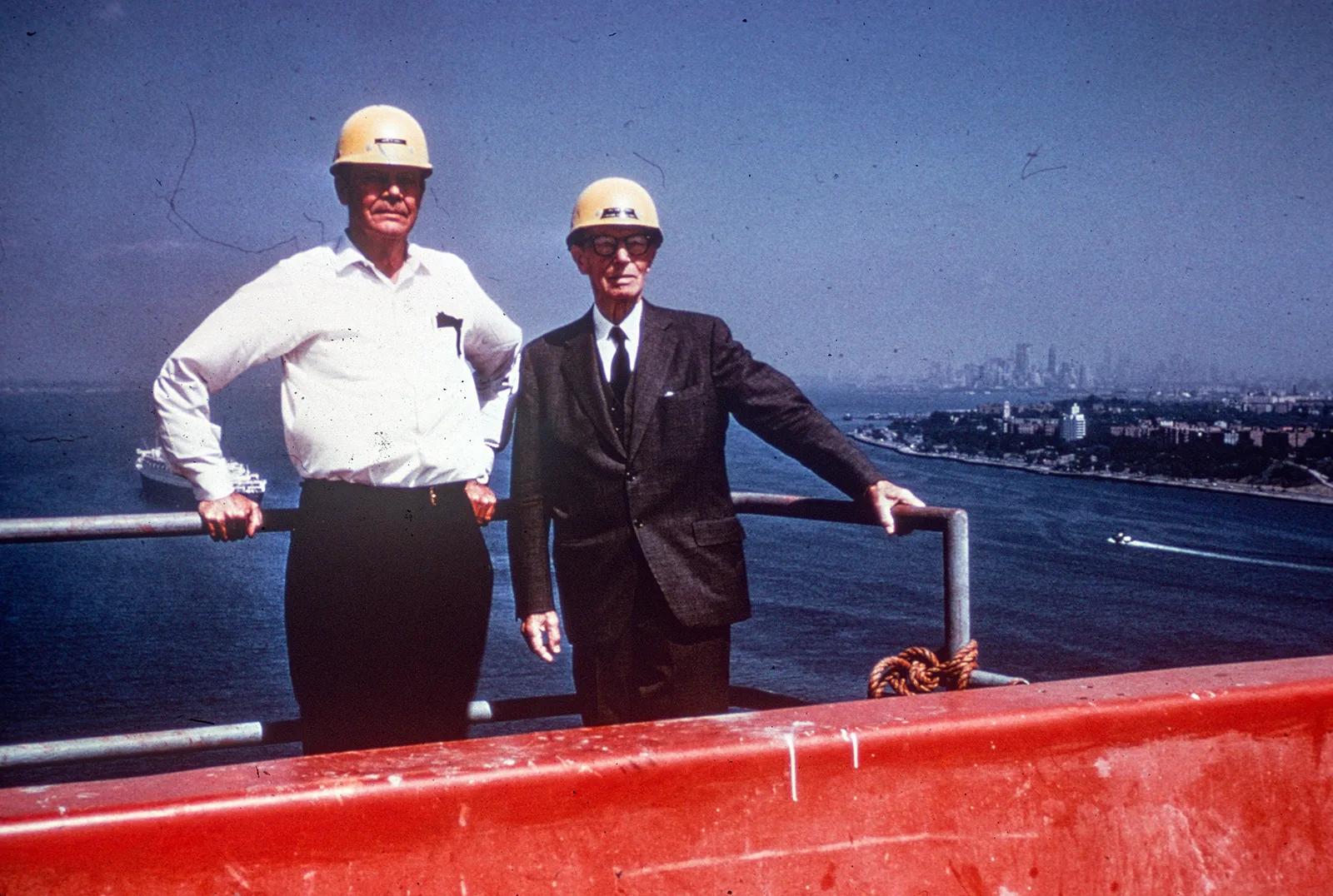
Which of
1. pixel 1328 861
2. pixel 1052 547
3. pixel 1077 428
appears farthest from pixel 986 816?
pixel 1077 428

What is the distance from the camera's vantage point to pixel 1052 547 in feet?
227

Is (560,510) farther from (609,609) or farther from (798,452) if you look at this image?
(798,452)

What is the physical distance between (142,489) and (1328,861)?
9196 centimetres

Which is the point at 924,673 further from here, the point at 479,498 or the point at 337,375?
the point at 337,375

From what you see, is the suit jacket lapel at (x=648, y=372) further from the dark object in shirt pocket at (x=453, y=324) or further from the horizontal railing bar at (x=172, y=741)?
the horizontal railing bar at (x=172, y=741)

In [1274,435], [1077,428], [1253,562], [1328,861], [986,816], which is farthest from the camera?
[1077,428]

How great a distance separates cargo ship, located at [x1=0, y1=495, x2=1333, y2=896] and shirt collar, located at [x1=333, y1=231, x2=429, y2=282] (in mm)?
1173

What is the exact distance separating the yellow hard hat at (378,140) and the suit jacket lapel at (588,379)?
0.50 metres

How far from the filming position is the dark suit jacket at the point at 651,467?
2.41 m

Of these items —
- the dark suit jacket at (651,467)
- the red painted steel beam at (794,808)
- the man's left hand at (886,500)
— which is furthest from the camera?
the dark suit jacket at (651,467)

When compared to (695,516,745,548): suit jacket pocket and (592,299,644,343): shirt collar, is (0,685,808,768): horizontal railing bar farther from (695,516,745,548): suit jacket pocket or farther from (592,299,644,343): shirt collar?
(592,299,644,343): shirt collar

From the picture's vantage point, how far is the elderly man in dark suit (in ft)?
7.91

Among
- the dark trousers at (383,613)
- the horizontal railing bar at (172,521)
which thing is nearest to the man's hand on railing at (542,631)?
the dark trousers at (383,613)

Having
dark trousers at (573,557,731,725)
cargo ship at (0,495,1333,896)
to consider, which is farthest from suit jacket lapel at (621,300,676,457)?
cargo ship at (0,495,1333,896)
